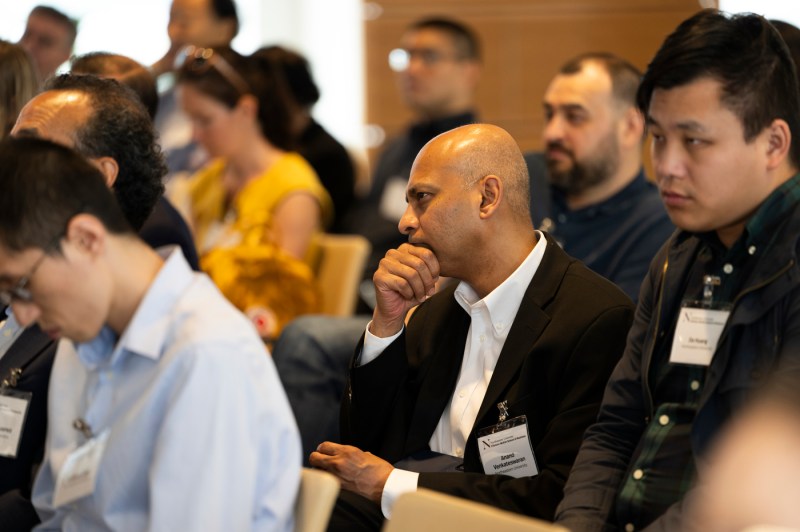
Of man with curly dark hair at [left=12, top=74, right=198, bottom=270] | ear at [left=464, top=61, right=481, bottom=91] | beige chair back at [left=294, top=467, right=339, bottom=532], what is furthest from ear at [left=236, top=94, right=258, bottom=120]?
beige chair back at [left=294, top=467, right=339, bottom=532]

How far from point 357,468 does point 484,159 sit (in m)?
0.81

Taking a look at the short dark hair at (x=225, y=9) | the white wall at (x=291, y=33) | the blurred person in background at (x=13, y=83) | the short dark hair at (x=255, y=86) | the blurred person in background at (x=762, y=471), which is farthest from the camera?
the white wall at (x=291, y=33)

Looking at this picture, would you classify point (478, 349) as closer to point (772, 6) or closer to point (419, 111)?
point (419, 111)

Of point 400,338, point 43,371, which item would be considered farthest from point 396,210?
point 43,371

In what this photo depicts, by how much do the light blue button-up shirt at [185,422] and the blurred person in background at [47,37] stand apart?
143 inches

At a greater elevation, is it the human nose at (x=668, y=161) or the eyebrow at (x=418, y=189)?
the human nose at (x=668, y=161)

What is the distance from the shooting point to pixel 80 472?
74.5 inches

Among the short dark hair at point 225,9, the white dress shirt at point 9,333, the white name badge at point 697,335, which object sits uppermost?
the short dark hair at point 225,9

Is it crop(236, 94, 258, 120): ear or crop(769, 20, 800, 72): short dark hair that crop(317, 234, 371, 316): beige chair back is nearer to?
crop(236, 94, 258, 120): ear

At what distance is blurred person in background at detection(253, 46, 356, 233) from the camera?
547 cm

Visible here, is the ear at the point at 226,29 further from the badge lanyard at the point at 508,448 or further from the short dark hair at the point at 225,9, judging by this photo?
the badge lanyard at the point at 508,448

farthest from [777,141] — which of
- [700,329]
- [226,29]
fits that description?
[226,29]

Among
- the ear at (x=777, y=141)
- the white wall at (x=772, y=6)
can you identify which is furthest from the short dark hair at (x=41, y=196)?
the white wall at (x=772, y=6)

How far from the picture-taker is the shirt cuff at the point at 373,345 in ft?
Answer: 8.77
